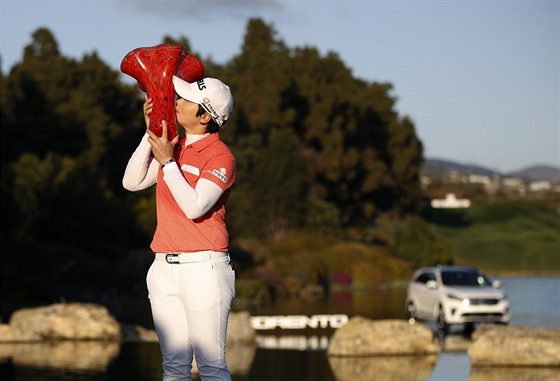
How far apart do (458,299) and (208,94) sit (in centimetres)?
2365

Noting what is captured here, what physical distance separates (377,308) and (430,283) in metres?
7.53

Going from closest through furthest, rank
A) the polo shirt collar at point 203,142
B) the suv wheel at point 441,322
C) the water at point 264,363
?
the polo shirt collar at point 203,142 < the water at point 264,363 < the suv wheel at point 441,322

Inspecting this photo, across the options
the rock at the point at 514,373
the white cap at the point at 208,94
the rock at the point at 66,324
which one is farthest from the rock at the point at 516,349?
the white cap at the point at 208,94

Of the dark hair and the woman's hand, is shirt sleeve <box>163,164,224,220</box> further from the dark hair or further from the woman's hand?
the dark hair

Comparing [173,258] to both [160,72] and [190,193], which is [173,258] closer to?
[190,193]

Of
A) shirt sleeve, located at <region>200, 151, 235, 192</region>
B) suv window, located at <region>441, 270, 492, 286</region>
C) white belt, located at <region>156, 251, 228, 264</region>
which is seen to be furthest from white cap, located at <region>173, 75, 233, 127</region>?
suv window, located at <region>441, 270, 492, 286</region>

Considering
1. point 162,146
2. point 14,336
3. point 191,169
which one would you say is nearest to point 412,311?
point 14,336

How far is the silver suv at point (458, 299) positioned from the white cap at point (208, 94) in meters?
23.3

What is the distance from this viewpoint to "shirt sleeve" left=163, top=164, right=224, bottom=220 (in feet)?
23.1

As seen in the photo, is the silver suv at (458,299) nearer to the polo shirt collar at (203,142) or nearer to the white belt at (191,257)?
the polo shirt collar at (203,142)

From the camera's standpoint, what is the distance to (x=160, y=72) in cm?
738

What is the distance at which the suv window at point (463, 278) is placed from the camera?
32.2m

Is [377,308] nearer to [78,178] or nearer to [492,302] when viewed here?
[492,302]

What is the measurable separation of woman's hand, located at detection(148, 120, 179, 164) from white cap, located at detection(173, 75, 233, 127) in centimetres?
28
